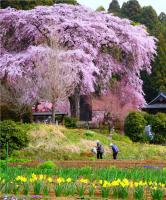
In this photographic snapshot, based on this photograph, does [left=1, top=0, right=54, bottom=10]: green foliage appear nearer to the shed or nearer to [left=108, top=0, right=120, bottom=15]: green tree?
the shed

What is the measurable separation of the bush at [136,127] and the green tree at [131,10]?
110 feet

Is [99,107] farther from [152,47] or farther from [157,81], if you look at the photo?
[157,81]

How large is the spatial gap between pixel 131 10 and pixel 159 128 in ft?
113

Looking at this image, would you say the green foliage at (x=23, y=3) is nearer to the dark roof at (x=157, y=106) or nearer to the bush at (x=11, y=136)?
the dark roof at (x=157, y=106)

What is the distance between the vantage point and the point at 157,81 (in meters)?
45.1

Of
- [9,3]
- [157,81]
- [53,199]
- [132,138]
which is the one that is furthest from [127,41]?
[53,199]

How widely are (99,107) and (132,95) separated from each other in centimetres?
255

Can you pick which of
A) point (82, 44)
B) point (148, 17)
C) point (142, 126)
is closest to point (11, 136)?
point (142, 126)

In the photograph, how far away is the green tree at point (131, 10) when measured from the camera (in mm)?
57875

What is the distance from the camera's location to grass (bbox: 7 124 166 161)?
64.4 feet

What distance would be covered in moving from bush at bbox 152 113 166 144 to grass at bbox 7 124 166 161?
3377 millimetres

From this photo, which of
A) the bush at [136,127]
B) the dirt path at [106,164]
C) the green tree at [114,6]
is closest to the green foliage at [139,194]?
the dirt path at [106,164]

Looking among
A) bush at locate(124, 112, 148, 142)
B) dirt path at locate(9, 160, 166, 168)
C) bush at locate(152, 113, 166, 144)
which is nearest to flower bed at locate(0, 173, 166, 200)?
dirt path at locate(9, 160, 166, 168)

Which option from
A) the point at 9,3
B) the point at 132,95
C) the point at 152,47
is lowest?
the point at 132,95
